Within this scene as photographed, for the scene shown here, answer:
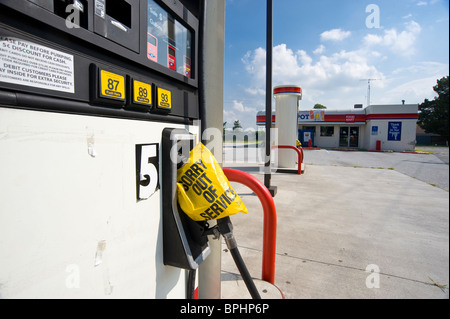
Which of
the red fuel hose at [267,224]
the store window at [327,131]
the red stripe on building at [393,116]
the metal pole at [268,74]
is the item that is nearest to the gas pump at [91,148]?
the red fuel hose at [267,224]

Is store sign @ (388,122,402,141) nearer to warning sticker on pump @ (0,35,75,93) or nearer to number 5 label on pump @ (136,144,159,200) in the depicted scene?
number 5 label on pump @ (136,144,159,200)

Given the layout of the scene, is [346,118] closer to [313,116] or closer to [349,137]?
[349,137]

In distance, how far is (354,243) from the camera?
312cm

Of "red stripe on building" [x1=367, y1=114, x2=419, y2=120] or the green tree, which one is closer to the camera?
"red stripe on building" [x1=367, y1=114, x2=419, y2=120]

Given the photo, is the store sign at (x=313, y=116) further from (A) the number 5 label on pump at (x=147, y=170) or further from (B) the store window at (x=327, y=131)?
(A) the number 5 label on pump at (x=147, y=170)

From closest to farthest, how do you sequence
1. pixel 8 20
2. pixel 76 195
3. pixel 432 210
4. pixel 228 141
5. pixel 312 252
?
pixel 8 20
pixel 76 195
pixel 312 252
pixel 432 210
pixel 228 141

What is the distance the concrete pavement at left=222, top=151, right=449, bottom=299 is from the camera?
7.49 ft

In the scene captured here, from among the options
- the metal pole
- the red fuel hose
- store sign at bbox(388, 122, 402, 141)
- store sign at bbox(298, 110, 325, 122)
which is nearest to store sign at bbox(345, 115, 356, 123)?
store sign at bbox(298, 110, 325, 122)

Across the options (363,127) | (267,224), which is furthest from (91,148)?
(363,127)

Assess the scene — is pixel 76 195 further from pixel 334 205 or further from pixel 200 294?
pixel 334 205

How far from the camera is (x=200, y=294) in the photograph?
1573mm

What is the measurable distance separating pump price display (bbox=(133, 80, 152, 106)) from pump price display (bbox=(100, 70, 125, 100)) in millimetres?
62

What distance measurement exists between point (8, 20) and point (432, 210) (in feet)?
18.9
